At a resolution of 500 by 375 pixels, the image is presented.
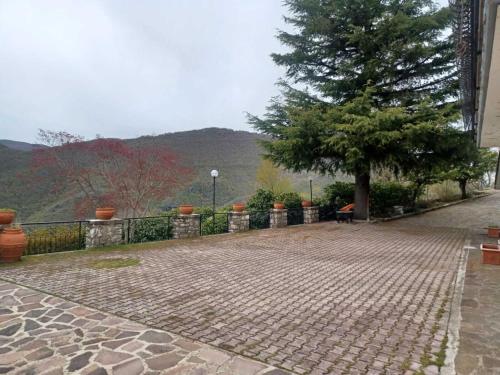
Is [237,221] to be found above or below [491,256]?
above

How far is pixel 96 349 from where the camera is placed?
9.16 feet

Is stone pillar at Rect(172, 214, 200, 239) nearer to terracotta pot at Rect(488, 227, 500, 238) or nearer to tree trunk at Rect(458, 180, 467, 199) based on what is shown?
terracotta pot at Rect(488, 227, 500, 238)

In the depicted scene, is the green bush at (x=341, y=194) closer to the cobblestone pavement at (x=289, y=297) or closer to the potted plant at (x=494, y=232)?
the potted plant at (x=494, y=232)

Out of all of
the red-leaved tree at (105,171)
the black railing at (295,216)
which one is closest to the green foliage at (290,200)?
the black railing at (295,216)

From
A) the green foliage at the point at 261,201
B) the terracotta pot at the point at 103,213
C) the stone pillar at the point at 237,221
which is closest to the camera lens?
the terracotta pot at the point at 103,213

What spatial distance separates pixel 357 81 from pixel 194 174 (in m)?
8.51

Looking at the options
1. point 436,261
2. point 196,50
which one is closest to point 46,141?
point 196,50

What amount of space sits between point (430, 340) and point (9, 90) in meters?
18.7

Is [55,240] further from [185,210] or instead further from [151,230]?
[185,210]

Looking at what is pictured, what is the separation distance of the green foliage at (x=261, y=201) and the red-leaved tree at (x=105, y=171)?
150 inches

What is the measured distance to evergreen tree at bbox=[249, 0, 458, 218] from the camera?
1171 cm

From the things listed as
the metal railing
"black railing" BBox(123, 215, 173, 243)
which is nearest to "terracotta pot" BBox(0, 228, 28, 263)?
the metal railing

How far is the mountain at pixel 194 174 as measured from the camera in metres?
14.0

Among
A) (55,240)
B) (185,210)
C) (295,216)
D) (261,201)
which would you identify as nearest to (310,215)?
(295,216)
